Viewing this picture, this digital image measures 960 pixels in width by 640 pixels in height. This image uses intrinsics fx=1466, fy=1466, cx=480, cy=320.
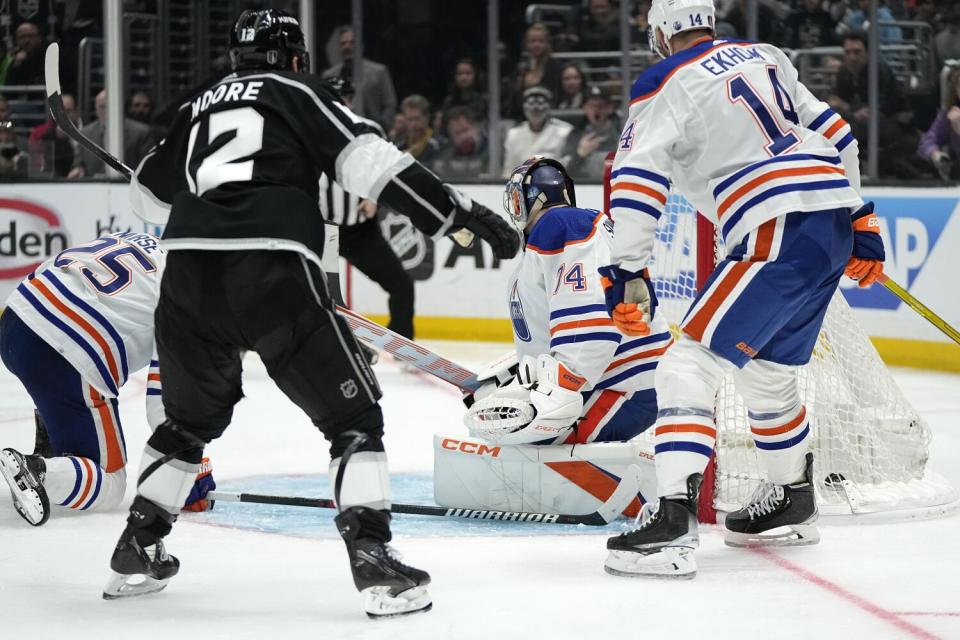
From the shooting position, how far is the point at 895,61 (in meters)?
7.44

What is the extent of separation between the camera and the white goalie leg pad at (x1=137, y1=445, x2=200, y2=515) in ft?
9.12

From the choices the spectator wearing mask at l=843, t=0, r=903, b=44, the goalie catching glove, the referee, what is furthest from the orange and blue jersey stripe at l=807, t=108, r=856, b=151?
the spectator wearing mask at l=843, t=0, r=903, b=44

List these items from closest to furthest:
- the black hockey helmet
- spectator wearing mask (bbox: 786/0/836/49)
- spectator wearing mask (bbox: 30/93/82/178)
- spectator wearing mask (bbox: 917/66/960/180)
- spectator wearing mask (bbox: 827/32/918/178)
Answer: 1. the black hockey helmet
2. spectator wearing mask (bbox: 917/66/960/180)
3. spectator wearing mask (bbox: 827/32/918/178)
4. spectator wearing mask (bbox: 786/0/836/49)
5. spectator wearing mask (bbox: 30/93/82/178)

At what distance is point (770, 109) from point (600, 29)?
5531 mm

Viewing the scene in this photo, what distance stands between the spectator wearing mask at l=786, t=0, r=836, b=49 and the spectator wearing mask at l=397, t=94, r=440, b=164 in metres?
2.15

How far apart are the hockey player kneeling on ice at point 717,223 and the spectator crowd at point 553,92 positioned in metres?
4.37

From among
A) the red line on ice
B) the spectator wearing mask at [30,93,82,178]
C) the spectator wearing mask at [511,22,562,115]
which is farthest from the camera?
the spectator wearing mask at [511,22,562,115]

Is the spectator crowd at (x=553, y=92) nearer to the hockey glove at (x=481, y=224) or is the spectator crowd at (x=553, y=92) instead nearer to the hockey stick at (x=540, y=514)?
the hockey stick at (x=540, y=514)

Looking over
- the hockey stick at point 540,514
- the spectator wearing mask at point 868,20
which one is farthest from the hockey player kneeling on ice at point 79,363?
the spectator wearing mask at point 868,20

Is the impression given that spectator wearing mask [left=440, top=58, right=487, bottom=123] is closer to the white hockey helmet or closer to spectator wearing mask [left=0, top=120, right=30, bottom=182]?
spectator wearing mask [left=0, top=120, right=30, bottom=182]

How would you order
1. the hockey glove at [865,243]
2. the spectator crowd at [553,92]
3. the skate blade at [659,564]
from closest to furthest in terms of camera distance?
the skate blade at [659,564] → the hockey glove at [865,243] → the spectator crowd at [553,92]

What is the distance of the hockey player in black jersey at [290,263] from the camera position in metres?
2.63

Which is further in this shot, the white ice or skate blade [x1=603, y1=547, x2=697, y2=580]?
skate blade [x1=603, y1=547, x2=697, y2=580]

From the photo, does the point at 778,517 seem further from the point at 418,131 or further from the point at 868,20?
the point at 418,131
